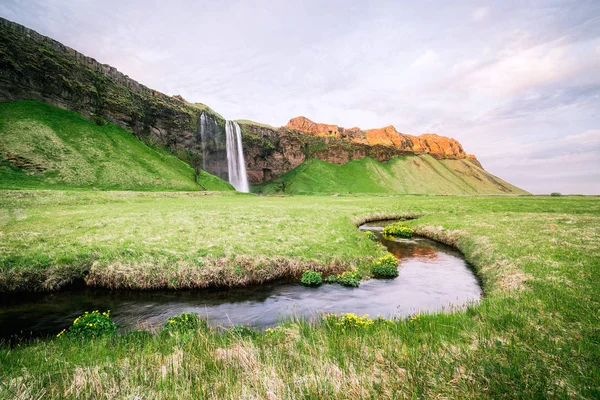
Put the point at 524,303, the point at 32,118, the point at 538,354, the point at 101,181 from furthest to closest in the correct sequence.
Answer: the point at 32,118, the point at 101,181, the point at 524,303, the point at 538,354

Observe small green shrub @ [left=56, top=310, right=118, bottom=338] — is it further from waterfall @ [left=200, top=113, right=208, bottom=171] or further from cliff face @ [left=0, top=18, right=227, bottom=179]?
waterfall @ [left=200, top=113, right=208, bottom=171]

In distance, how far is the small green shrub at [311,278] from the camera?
15484mm

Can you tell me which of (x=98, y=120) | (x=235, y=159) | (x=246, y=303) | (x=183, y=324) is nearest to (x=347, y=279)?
(x=246, y=303)

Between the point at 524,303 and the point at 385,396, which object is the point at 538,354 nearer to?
the point at 385,396

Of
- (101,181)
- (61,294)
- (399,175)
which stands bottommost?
(61,294)

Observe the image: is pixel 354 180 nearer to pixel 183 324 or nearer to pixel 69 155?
pixel 69 155

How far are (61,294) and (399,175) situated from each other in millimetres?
200479

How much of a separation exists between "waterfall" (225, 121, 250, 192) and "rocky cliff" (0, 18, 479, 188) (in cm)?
315

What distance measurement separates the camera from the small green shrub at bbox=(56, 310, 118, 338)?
8.82m

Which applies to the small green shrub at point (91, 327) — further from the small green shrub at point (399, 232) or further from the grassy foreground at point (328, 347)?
the small green shrub at point (399, 232)

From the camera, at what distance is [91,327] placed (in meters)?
9.16

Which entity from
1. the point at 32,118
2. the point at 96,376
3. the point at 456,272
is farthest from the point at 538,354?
the point at 32,118

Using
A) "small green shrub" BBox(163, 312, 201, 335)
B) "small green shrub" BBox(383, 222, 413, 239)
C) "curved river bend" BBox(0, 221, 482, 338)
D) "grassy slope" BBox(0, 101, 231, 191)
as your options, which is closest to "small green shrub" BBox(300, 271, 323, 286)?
"curved river bend" BBox(0, 221, 482, 338)

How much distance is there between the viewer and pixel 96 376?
4.43 meters
